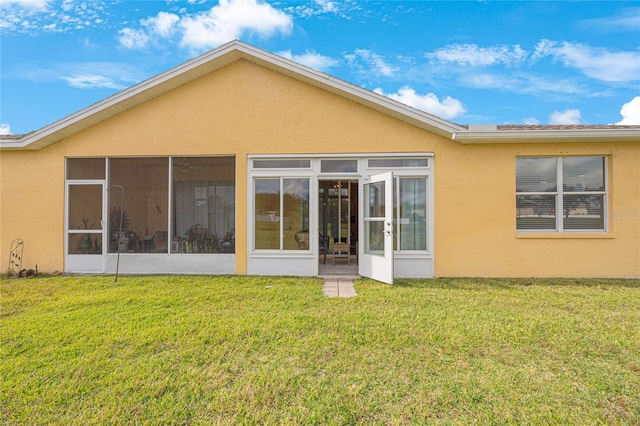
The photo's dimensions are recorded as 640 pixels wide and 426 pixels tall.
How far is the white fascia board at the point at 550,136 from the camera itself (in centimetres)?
735

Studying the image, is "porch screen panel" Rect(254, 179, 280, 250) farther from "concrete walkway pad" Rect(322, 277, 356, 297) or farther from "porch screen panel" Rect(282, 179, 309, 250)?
"concrete walkway pad" Rect(322, 277, 356, 297)

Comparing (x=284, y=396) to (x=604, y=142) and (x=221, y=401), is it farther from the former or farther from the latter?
(x=604, y=142)

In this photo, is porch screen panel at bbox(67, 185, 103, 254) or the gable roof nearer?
the gable roof

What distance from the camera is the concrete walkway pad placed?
643 cm

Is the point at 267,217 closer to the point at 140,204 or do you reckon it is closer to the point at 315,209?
the point at 315,209

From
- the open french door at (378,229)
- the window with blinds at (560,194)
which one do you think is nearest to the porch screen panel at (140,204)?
the open french door at (378,229)

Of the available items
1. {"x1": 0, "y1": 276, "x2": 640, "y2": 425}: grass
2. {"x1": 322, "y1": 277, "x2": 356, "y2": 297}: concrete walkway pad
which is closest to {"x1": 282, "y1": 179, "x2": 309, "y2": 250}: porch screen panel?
{"x1": 322, "y1": 277, "x2": 356, "y2": 297}: concrete walkway pad

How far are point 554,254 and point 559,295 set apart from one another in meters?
1.98

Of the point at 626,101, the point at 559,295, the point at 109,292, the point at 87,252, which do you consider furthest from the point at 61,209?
the point at 626,101

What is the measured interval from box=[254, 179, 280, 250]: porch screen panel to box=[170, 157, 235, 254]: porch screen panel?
598 millimetres

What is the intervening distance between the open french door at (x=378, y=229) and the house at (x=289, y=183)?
0.14 ft

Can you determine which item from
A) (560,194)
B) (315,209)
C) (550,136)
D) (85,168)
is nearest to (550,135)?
(550,136)

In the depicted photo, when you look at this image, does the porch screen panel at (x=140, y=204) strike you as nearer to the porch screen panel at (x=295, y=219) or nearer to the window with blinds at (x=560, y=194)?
the porch screen panel at (x=295, y=219)

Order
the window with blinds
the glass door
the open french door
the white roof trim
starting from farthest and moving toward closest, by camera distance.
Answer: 1. the glass door
2. the window with blinds
3. the white roof trim
4. the open french door
